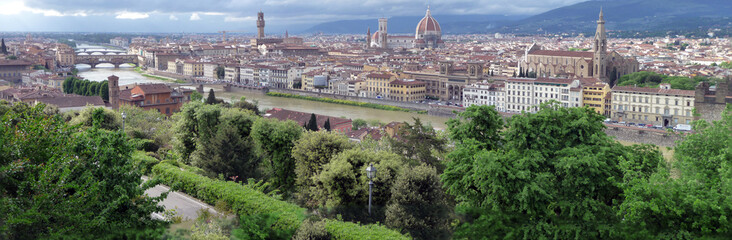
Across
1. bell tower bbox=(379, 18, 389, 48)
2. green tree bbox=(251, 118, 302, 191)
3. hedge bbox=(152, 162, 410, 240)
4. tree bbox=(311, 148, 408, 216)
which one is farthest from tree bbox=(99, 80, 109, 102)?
bell tower bbox=(379, 18, 389, 48)

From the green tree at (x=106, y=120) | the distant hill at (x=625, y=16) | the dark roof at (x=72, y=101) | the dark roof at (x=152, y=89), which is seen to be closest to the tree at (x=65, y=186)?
the green tree at (x=106, y=120)

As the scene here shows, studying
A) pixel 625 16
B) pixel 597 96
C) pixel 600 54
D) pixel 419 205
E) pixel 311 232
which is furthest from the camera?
pixel 625 16

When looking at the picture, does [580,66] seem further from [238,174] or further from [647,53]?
[238,174]

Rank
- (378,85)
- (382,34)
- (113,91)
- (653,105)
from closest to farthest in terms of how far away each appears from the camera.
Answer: (113,91)
(653,105)
(378,85)
(382,34)

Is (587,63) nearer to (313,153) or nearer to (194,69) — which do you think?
(194,69)

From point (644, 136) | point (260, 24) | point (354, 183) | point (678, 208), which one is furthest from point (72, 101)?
point (260, 24)

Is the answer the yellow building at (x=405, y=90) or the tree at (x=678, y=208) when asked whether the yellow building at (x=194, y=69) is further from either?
the tree at (x=678, y=208)
